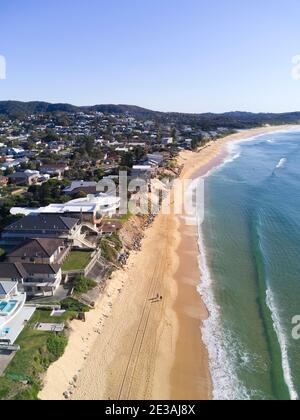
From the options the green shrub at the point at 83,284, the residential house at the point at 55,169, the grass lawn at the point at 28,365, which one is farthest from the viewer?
the residential house at the point at 55,169

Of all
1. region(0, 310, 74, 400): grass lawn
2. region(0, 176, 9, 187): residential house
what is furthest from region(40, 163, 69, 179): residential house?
region(0, 310, 74, 400): grass lawn

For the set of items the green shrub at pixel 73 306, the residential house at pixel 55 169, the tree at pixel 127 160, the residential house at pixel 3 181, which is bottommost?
the green shrub at pixel 73 306

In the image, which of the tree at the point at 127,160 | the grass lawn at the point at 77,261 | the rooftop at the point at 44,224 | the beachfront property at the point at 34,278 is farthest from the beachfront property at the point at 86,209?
the tree at the point at 127,160

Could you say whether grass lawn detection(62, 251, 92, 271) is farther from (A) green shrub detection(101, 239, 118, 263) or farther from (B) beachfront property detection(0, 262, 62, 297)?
(B) beachfront property detection(0, 262, 62, 297)

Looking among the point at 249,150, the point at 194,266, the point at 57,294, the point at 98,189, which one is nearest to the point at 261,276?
the point at 194,266

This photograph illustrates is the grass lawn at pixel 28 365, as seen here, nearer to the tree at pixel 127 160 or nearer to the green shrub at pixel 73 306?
the green shrub at pixel 73 306

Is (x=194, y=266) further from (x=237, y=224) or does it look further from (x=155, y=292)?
(x=237, y=224)
